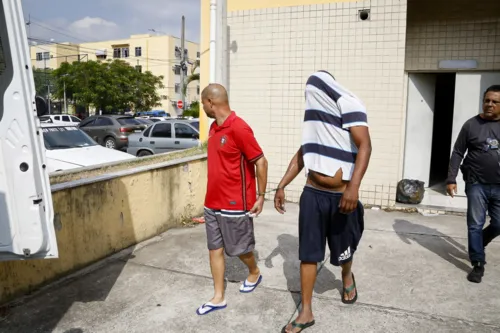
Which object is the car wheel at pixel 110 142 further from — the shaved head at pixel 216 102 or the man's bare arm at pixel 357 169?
the man's bare arm at pixel 357 169

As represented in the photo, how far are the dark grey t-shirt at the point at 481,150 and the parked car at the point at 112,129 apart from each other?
580 inches

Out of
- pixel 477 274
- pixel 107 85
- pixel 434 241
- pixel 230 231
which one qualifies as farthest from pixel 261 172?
pixel 107 85

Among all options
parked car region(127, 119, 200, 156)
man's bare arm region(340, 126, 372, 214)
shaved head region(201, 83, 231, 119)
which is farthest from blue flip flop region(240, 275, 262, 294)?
parked car region(127, 119, 200, 156)

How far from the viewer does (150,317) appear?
3.49 m

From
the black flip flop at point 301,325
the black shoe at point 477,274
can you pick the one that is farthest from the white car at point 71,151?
the black shoe at point 477,274

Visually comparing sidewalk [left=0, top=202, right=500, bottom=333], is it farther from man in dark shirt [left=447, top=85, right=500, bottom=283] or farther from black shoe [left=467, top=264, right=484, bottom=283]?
Result: man in dark shirt [left=447, top=85, right=500, bottom=283]

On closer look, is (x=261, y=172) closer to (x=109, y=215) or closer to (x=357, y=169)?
(x=357, y=169)

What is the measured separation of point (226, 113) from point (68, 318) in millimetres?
2037

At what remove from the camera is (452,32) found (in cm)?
717

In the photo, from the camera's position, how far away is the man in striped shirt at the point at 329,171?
302 cm

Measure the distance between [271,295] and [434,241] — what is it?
103 inches

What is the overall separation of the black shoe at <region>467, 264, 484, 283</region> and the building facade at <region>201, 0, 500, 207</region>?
291cm

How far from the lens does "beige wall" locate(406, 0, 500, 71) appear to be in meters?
6.97

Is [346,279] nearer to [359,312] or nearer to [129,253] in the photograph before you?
[359,312]
